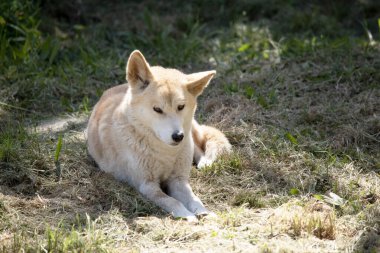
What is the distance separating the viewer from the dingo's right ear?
5039 millimetres

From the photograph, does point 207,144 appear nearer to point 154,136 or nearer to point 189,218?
point 154,136

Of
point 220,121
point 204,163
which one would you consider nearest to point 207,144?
point 204,163

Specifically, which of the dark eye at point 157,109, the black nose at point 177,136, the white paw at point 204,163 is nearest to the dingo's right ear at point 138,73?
the dark eye at point 157,109

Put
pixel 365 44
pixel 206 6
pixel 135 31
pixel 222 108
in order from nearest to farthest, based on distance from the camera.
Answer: pixel 222 108 → pixel 365 44 → pixel 135 31 → pixel 206 6

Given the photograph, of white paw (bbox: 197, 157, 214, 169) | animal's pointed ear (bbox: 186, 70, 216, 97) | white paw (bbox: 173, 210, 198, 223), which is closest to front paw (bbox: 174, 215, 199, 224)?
white paw (bbox: 173, 210, 198, 223)

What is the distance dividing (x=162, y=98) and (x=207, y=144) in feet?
3.73

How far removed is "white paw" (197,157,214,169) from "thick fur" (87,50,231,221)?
0.5 inches

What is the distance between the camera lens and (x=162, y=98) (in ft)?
16.2

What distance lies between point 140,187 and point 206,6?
5387 millimetres

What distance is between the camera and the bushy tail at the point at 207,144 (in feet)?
18.9

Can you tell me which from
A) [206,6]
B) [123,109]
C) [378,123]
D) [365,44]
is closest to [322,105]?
[378,123]

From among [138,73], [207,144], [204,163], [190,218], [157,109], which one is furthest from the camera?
[207,144]

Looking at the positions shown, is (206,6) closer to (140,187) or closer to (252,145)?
(252,145)

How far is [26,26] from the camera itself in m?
8.22
